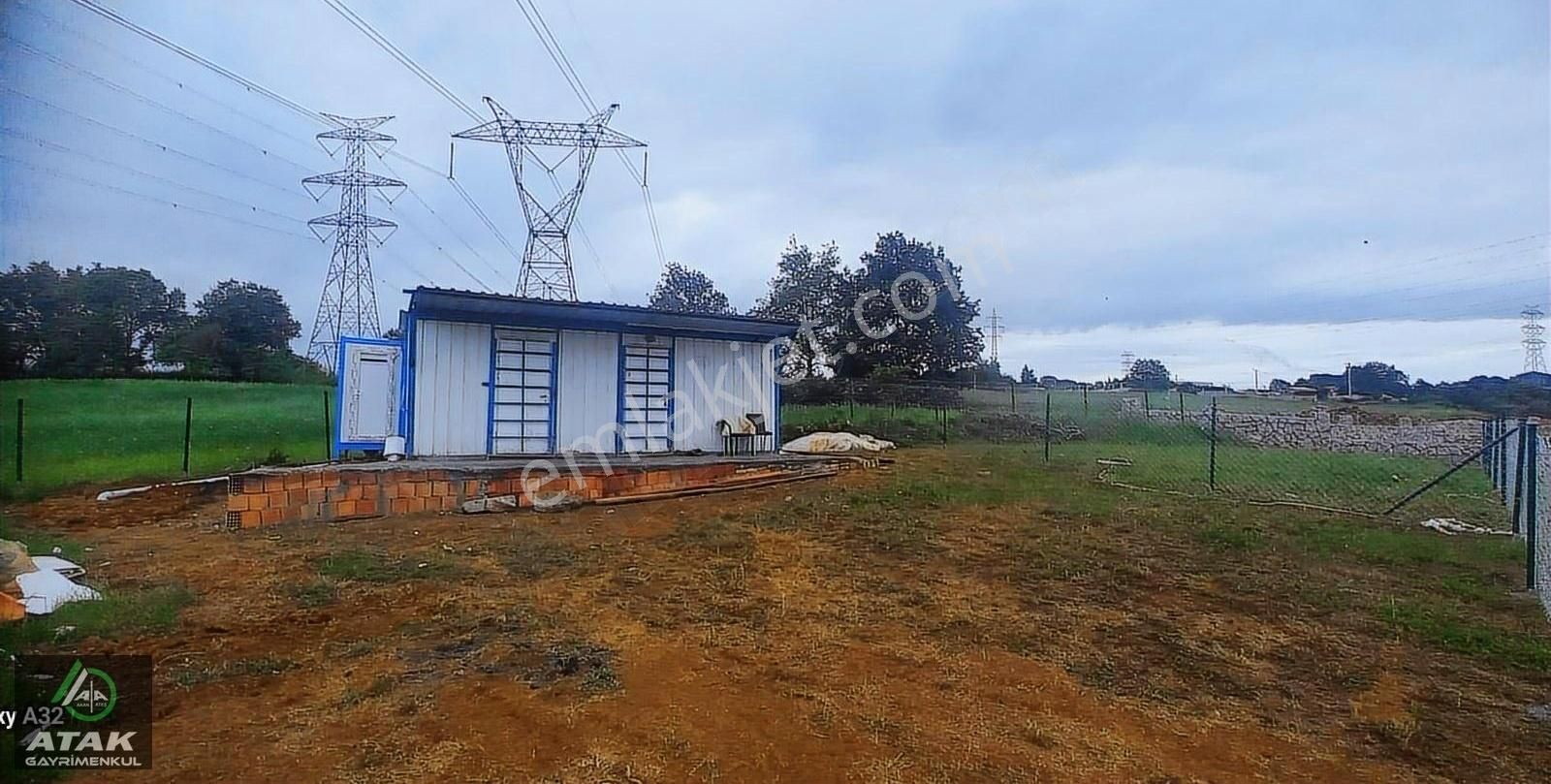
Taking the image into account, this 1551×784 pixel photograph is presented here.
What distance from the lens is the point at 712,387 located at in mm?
10641

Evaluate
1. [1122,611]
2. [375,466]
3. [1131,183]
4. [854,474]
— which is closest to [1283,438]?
[1131,183]

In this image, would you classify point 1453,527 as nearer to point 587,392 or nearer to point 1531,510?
point 1531,510

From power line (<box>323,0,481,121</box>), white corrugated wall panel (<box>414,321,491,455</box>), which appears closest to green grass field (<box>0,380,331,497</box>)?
white corrugated wall panel (<box>414,321,491,455</box>)

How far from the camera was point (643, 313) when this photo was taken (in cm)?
960

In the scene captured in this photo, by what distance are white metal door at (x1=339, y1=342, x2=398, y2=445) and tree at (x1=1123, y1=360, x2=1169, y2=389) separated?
21.5 metres

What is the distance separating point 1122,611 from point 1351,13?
20.0 feet

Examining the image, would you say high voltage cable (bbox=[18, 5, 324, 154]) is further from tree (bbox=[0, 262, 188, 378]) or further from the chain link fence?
the chain link fence

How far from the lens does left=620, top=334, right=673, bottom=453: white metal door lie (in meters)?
9.95

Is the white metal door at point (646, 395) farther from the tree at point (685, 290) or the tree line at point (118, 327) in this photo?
the tree at point (685, 290)

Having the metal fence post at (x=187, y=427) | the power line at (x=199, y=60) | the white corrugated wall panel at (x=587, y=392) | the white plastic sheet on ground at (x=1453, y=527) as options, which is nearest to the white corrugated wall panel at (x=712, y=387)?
the white corrugated wall panel at (x=587, y=392)

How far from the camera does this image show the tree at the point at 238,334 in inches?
340

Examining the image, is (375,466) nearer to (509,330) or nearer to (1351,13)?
(509,330)

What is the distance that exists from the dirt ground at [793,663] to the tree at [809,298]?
66.8ft

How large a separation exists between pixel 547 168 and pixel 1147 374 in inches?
867
